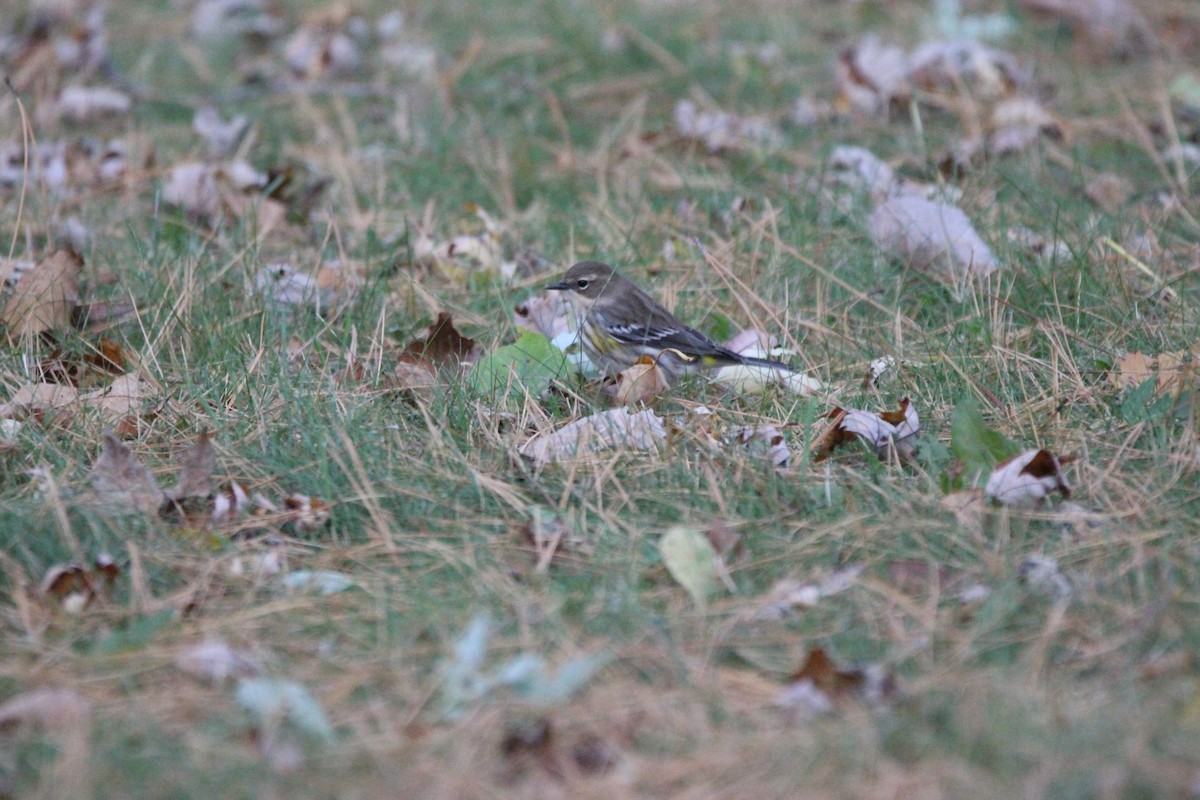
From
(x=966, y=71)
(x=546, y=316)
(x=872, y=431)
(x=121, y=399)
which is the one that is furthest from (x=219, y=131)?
(x=872, y=431)

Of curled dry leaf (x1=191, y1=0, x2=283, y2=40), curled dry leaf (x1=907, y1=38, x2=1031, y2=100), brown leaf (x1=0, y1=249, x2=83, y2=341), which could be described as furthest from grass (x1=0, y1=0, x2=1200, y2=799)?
curled dry leaf (x1=191, y1=0, x2=283, y2=40)

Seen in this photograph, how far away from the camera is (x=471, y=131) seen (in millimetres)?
7309

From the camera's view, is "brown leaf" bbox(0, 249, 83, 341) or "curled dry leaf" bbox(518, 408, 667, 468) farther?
"brown leaf" bbox(0, 249, 83, 341)

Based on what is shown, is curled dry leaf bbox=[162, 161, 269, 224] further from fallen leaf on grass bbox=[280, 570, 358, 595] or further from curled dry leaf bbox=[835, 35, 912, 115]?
curled dry leaf bbox=[835, 35, 912, 115]

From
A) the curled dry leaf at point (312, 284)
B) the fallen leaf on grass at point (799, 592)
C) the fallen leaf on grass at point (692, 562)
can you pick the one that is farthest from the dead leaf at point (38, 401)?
the fallen leaf on grass at point (799, 592)

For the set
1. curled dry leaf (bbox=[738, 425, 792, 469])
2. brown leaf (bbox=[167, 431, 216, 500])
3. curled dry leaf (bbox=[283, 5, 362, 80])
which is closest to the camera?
brown leaf (bbox=[167, 431, 216, 500])

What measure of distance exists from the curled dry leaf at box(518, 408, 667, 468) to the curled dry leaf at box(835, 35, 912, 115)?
4.03m

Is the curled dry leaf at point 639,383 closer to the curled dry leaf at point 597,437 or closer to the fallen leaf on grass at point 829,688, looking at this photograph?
the curled dry leaf at point 597,437

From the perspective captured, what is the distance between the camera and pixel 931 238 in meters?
5.48

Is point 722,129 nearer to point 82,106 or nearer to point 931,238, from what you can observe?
point 931,238

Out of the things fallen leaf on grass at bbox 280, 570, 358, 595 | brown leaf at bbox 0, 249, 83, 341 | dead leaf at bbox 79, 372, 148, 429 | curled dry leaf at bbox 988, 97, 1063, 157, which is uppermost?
brown leaf at bbox 0, 249, 83, 341

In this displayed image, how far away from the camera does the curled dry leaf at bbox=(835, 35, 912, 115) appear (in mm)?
7621

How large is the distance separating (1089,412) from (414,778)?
2.64 metres

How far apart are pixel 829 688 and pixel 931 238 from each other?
2.99 m
